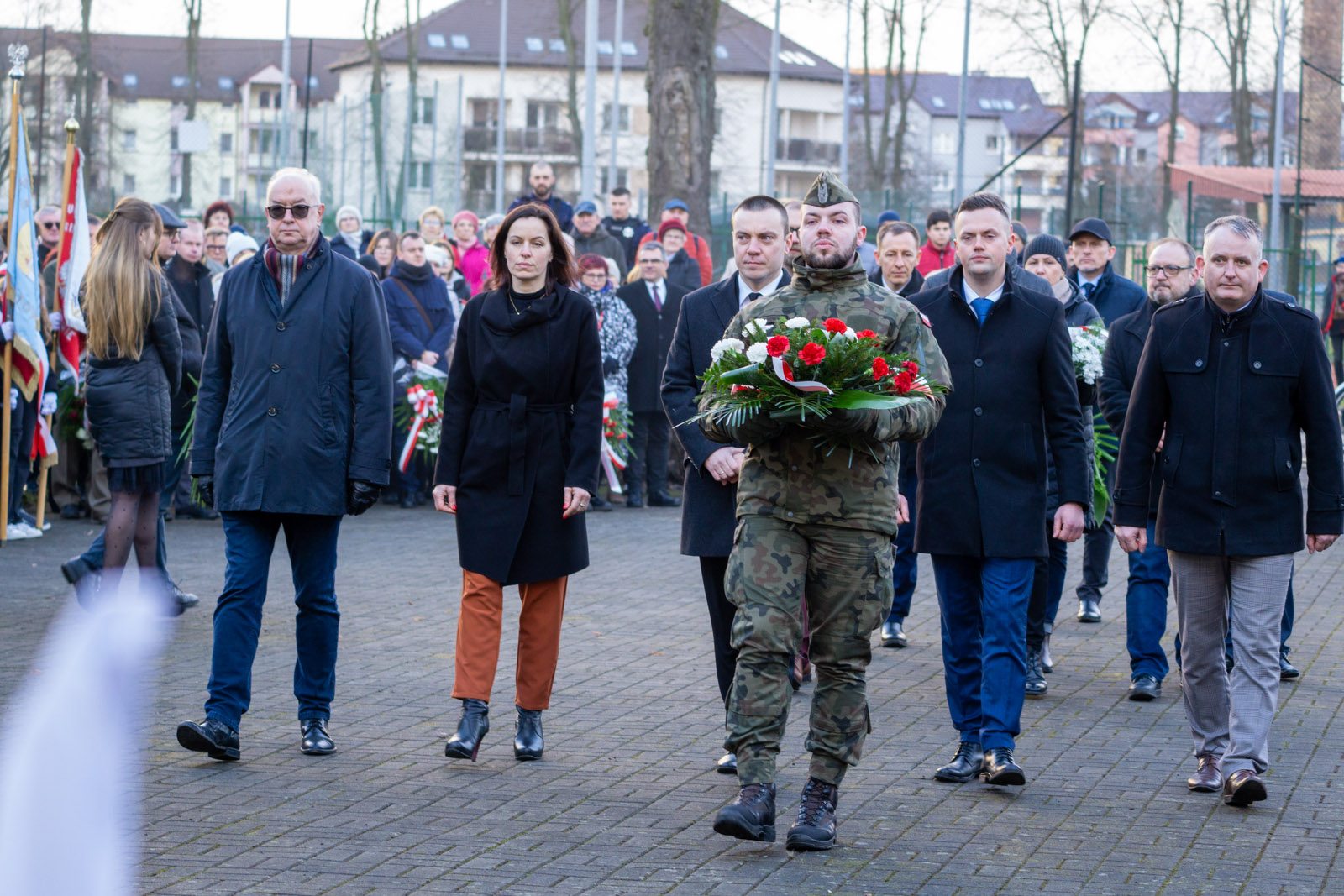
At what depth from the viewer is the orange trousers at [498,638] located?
6531mm

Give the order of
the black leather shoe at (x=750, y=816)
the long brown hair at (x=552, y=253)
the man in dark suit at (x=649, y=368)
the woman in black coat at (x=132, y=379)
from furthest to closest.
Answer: the man in dark suit at (x=649, y=368) < the woman in black coat at (x=132, y=379) < the long brown hair at (x=552, y=253) < the black leather shoe at (x=750, y=816)

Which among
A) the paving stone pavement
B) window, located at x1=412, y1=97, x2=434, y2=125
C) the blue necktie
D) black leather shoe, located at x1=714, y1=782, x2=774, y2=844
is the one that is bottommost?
the paving stone pavement

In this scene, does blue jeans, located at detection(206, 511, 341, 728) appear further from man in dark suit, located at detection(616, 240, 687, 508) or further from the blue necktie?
man in dark suit, located at detection(616, 240, 687, 508)

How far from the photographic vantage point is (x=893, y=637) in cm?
912

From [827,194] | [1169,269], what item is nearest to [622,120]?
[1169,269]

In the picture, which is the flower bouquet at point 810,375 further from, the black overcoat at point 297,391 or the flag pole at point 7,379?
the flag pole at point 7,379

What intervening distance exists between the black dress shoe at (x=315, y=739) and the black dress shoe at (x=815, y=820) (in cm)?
198

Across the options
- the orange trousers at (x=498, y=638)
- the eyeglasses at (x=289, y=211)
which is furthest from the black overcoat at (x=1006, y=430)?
the eyeglasses at (x=289, y=211)

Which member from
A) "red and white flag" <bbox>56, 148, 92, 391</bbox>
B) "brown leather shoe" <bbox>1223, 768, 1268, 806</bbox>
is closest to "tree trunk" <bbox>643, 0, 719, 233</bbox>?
"red and white flag" <bbox>56, 148, 92, 391</bbox>

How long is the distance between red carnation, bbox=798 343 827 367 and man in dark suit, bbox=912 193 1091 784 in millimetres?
1442

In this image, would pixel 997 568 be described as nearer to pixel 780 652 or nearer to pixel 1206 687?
pixel 1206 687

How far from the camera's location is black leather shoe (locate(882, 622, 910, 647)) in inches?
359

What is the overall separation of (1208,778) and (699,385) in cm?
239

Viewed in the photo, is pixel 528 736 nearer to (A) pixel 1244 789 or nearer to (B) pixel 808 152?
(A) pixel 1244 789
